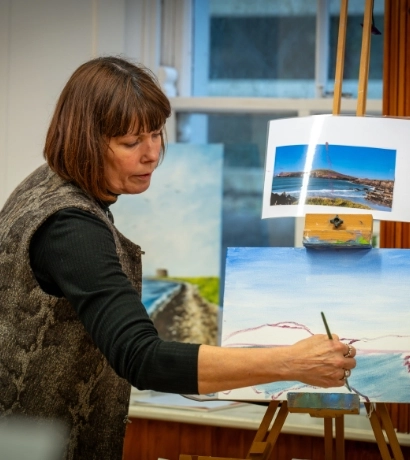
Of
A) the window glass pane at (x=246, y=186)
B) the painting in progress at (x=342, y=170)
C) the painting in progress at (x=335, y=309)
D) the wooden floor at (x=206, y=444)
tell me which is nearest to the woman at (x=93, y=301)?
the painting in progress at (x=335, y=309)

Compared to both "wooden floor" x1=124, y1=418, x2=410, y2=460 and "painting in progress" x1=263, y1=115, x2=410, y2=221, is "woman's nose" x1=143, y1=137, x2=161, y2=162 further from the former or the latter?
"wooden floor" x1=124, y1=418, x2=410, y2=460

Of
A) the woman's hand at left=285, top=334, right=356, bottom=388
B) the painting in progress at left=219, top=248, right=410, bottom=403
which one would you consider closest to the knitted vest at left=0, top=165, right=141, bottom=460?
the woman's hand at left=285, top=334, right=356, bottom=388

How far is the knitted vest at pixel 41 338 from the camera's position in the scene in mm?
1523

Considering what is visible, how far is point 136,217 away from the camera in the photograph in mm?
3402

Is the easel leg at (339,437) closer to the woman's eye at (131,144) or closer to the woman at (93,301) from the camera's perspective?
the woman at (93,301)

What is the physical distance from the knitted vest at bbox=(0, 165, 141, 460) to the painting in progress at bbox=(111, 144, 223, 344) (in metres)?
1.71

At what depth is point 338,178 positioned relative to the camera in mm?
2311

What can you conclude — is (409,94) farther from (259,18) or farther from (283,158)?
(259,18)

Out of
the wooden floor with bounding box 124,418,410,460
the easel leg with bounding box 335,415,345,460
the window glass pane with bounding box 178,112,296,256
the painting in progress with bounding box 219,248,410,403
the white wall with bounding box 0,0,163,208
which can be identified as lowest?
the wooden floor with bounding box 124,418,410,460

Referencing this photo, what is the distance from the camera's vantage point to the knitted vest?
152 centimetres

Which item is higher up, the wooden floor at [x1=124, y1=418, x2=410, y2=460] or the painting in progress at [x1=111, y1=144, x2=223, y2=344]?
the painting in progress at [x1=111, y1=144, x2=223, y2=344]

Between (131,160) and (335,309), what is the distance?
2.61 ft

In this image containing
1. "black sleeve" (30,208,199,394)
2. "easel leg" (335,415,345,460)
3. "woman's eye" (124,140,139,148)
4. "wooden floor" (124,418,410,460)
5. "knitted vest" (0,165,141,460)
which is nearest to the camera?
"black sleeve" (30,208,199,394)

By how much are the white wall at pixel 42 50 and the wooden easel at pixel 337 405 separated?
1.29 metres
